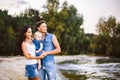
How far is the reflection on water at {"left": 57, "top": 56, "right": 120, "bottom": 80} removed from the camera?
4574 mm

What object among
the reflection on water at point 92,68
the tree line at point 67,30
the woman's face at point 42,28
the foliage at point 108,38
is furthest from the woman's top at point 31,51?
A: the foliage at point 108,38

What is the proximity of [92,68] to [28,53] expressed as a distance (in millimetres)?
2564

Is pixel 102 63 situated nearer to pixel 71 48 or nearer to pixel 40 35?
pixel 71 48

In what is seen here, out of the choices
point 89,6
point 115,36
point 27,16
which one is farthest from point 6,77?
point 115,36

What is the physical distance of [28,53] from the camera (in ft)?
8.42

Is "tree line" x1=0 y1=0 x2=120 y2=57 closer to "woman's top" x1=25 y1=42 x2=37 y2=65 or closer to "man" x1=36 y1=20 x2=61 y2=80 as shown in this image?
"man" x1=36 y1=20 x2=61 y2=80

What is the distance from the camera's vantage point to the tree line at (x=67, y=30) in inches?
165

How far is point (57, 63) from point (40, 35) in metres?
2.43

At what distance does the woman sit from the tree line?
1.32 metres

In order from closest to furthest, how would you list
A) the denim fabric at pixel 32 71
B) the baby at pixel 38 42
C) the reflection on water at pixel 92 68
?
the denim fabric at pixel 32 71, the baby at pixel 38 42, the reflection on water at pixel 92 68

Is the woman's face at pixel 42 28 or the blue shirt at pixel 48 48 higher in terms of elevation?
the woman's face at pixel 42 28

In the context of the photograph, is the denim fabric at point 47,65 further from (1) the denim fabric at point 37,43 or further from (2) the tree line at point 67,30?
(2) the tree line at point 67,30

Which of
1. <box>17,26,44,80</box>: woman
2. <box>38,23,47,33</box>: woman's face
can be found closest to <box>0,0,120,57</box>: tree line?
<box>38,23,47,33</box>: woman's face

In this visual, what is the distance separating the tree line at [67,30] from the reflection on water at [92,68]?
18cm
